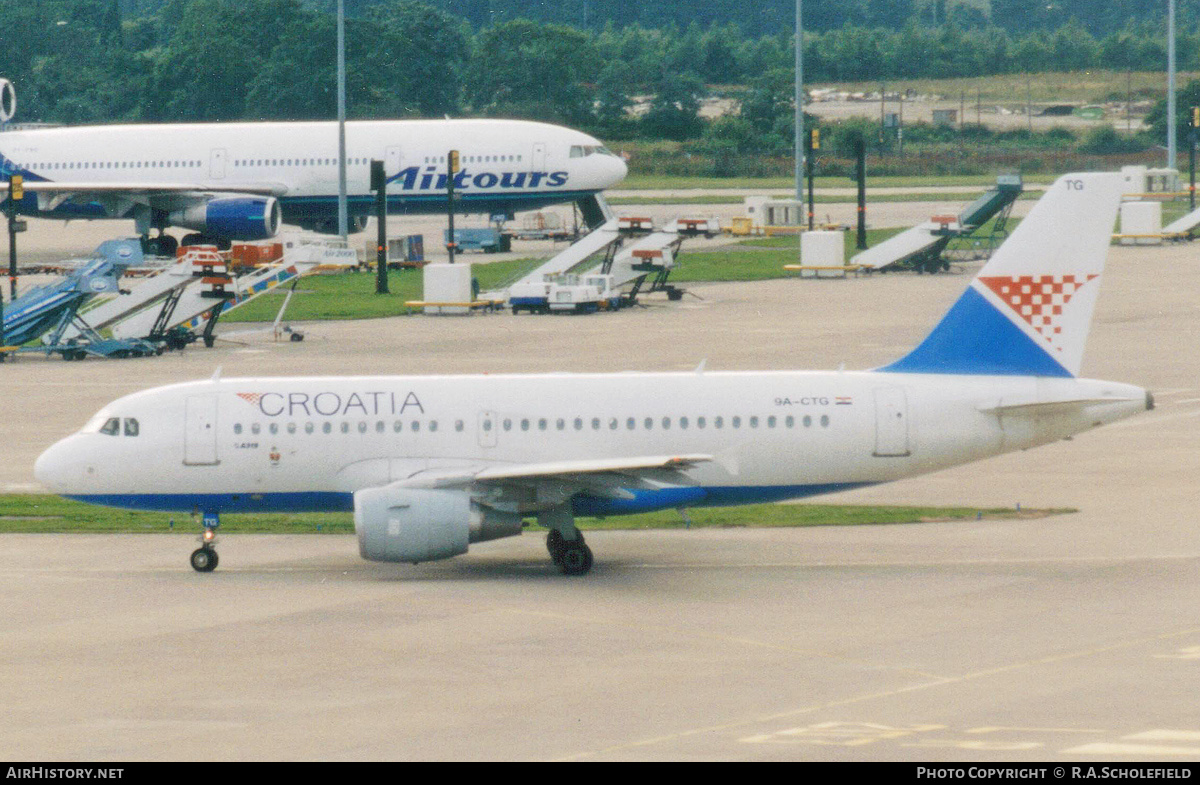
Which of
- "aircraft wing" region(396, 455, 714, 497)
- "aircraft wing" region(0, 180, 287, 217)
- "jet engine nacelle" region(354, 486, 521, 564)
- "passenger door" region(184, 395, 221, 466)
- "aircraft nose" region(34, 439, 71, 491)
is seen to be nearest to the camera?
"aircraft wing" region(396, 455, 714, 497)

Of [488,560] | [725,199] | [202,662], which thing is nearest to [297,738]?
[202,662]

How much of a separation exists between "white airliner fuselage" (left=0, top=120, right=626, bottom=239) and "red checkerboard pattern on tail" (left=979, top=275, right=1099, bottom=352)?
58756 millimetres

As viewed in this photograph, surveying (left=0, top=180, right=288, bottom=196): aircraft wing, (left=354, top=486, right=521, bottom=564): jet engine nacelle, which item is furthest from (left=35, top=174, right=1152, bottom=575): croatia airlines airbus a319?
(left=0, top=180, right=288, bottom=196): aircraft wing

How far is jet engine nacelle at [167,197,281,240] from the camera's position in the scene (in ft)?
284

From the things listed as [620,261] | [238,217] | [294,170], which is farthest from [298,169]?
[620,261]

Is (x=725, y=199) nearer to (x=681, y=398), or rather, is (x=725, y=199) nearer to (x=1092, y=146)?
(x=1092, y=146)

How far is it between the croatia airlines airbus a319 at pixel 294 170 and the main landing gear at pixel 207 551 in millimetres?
55931

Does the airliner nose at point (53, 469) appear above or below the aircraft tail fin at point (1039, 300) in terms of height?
below

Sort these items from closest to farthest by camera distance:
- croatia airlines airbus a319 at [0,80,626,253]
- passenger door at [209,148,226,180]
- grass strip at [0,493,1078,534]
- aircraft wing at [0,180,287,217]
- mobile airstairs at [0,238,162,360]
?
1. grass strip at [0,493,1078,534]
2. mobile airstairs at [0,238,162,360]
3. aircraft wing at [0,180,287,217]
4. croatia airlines airbus a319 at [0,80,626,253]
5. passenger door at [209,148,226,180]

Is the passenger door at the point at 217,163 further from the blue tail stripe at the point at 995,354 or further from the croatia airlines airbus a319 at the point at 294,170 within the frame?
the blue tail stripe at the point at 995,354

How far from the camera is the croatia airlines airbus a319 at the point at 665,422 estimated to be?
105ft

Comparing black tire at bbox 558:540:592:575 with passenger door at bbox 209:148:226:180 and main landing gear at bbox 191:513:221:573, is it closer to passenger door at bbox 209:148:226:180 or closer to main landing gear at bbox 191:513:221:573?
main landing gear at bbox 191:513:221:573

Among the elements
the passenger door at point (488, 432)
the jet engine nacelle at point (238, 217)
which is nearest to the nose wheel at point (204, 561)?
the passenger door at point (488, 432)

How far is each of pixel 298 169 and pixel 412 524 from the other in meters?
64.0
